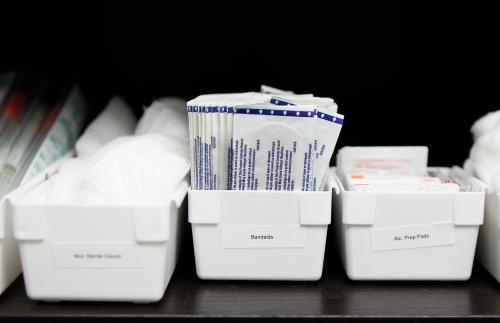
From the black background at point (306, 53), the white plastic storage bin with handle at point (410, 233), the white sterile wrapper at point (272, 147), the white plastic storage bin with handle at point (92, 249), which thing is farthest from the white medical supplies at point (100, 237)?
the black background at point (306, 53)

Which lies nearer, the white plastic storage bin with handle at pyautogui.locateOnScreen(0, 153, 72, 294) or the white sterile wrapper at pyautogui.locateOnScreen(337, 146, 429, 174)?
the white plastic storage bin with handle at pyautogui.locateOnScreen(0, 153, 72, 294)

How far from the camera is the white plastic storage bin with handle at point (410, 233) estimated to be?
0.72 meters

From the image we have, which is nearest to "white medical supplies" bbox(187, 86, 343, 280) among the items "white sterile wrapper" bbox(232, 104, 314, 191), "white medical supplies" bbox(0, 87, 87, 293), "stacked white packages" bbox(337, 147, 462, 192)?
"white sterile wrapper" bbox(232, 104, 314, 191)

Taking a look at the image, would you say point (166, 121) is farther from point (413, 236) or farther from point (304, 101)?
point (413, 236)

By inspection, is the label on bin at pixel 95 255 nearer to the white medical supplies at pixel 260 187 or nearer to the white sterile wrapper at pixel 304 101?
the white medical supplies at pixel 260 187

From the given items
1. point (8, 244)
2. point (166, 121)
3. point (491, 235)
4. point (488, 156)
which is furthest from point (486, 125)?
point (8, 244)

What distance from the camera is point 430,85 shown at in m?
1.07

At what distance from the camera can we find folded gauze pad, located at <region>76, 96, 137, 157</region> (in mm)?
925

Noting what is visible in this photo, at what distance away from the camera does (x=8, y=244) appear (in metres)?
0.73

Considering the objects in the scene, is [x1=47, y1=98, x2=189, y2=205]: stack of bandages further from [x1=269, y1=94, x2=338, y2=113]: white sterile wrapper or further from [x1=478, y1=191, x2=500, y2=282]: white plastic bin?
[x1=478, y1=191, x2=500, y2=282]: white plastic bin

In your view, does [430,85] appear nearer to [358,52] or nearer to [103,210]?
[358,52]

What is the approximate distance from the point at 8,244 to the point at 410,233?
0.55 m

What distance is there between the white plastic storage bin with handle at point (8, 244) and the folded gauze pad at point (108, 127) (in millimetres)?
147

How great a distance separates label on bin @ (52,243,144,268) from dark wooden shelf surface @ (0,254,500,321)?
2.3 inches
